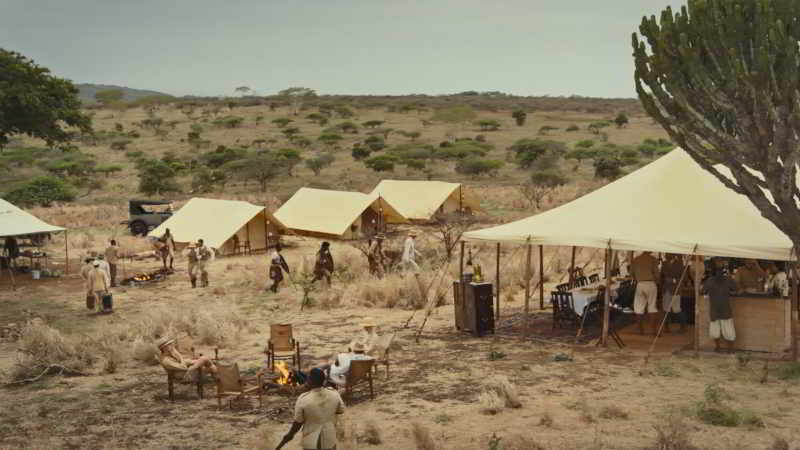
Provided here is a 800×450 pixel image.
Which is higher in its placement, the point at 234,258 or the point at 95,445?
the point at 234,258

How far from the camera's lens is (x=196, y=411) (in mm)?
11250

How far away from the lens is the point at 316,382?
7.94 metres

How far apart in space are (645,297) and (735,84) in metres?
4.80

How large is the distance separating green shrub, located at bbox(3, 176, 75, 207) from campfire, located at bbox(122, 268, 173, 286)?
20442mm

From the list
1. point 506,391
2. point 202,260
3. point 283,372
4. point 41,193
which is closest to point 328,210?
point 202,260

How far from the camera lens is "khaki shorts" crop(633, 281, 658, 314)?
46.8 feet

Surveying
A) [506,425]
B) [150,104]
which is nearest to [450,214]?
[506,425]

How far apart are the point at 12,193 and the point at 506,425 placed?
3580 centimetres

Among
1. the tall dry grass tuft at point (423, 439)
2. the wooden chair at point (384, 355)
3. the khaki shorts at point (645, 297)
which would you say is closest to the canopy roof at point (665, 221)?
the khaki shorts at point (645, 297)

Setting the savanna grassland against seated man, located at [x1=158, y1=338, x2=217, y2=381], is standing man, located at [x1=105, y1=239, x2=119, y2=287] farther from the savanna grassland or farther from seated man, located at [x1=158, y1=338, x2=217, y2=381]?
seated man, located at [x1=158, y1=338, x2=217, y2=381]

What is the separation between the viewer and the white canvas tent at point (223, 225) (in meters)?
26.2

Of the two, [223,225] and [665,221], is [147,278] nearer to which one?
[223,225]

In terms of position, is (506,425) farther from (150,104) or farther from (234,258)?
(150,104)

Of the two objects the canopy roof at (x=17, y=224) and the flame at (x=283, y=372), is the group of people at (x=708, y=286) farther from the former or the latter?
the canopy roof at (x=17, y=224)
